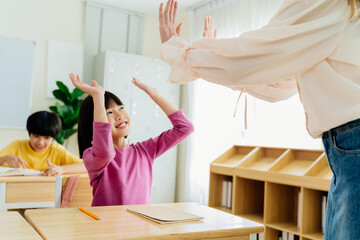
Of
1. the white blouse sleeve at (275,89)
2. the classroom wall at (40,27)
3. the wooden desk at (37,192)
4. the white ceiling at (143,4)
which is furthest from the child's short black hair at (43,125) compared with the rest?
the white ceiling at (143,4)

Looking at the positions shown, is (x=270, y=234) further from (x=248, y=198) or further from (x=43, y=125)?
(x=43, y=125)

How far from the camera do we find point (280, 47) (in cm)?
85

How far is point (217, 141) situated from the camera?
4.22 m

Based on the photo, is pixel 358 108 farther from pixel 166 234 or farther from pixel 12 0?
pixel 12 0

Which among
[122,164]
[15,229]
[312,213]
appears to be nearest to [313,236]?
[312,213]

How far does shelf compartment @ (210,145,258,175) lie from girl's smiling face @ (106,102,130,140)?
52.6 inches

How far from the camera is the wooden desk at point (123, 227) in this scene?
3.03 feet

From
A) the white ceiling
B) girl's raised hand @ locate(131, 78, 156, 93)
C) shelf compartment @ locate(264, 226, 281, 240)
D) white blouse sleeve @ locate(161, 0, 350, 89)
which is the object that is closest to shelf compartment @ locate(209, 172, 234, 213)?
shelf compartment @ locate(264, 226, 281, 240)

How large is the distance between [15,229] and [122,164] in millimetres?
660

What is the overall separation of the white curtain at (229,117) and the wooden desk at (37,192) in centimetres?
201

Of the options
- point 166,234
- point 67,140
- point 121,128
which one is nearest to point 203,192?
point 67,140

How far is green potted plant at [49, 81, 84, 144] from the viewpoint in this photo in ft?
13.7

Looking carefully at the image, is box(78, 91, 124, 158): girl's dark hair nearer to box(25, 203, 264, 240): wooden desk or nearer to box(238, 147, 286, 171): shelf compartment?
box(25, 203, 264, 240): wooden desk

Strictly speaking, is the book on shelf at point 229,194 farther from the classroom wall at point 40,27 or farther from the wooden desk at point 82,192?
the classroom wall at point 40,27
